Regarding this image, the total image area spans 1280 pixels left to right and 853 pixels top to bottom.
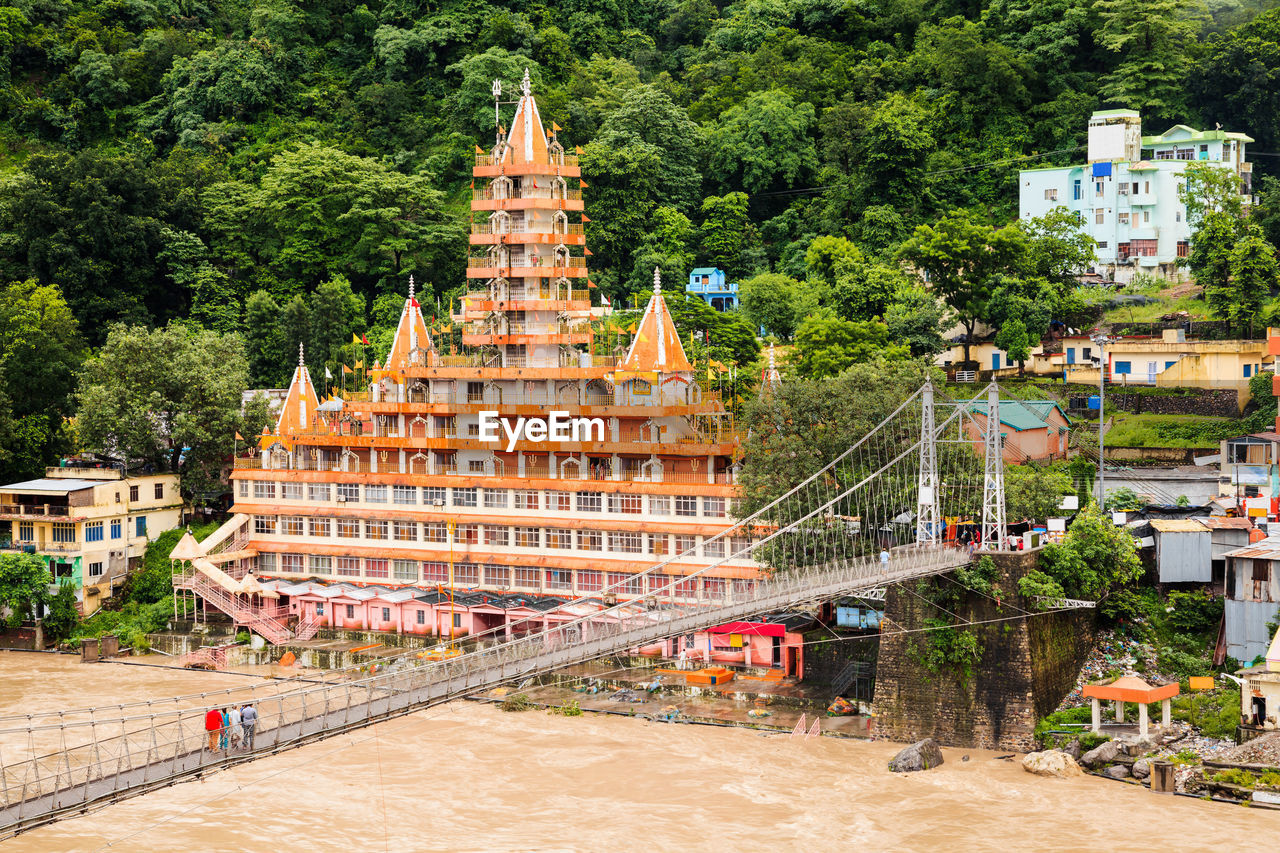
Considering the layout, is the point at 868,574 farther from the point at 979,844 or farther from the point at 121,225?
the point at 121,225

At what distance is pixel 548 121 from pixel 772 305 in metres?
16.4

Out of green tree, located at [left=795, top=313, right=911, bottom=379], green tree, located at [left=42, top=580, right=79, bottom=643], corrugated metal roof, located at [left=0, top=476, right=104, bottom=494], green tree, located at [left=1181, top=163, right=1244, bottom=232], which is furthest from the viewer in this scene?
green tree, located at [left=1181, top=163, right=1244, bottom=232]

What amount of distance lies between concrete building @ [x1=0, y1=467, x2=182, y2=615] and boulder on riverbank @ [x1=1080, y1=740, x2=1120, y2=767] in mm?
28655

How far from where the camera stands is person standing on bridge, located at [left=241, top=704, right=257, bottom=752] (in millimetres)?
25953

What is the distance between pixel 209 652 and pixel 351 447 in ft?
24.4

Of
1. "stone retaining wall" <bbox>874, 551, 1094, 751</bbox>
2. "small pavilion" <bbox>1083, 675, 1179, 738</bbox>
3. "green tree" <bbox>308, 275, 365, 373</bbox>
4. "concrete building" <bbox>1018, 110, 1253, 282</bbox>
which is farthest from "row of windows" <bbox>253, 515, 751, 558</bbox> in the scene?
"concrete building" <bbox>1018, 110, 1253, 282</bbox>

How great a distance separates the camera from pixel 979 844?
92.2 feet

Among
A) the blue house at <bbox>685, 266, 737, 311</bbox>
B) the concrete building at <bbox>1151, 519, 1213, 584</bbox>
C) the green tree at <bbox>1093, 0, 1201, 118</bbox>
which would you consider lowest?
the concrete building at <bbox>1151, 519, 1213, 584</bbox>

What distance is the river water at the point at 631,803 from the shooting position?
93.9ft

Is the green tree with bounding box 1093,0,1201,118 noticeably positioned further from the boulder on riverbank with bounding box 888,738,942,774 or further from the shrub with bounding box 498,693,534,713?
the shrub with bounding box 498,693,534,713

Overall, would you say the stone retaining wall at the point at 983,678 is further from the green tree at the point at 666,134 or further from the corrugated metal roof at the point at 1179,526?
the green tree at the point at 666,134

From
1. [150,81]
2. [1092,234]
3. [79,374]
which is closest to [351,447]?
[79,374]

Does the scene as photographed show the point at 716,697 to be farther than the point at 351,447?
No

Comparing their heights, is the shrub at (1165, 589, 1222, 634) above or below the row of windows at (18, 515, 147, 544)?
below
